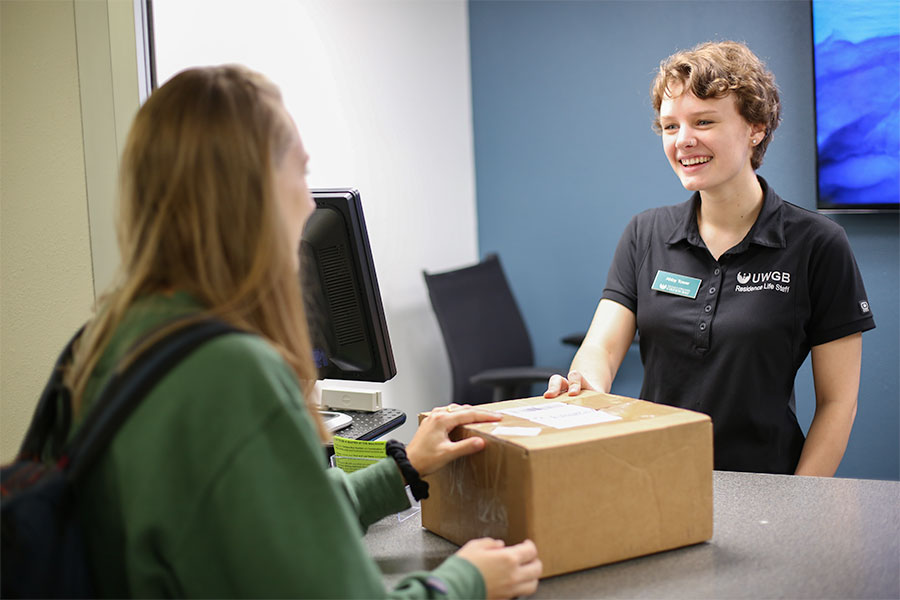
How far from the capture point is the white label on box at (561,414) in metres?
1.18

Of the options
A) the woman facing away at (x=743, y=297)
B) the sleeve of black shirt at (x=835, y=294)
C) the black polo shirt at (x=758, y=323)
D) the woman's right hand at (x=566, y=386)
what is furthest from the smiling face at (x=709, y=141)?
the woman's right hand at (x=566, y=386)

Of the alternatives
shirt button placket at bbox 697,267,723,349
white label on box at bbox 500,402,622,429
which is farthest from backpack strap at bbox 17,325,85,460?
shirt button placket at bbox 697,267,723,349

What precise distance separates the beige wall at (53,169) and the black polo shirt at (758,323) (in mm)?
1223

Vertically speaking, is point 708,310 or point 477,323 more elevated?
point 708,310

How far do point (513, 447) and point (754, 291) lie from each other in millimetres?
955

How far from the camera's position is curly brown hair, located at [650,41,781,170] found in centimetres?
180

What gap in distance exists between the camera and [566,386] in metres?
1.56

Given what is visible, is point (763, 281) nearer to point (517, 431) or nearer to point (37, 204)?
point (517, 431)

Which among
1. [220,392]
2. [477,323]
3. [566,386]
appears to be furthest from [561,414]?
[477,323]

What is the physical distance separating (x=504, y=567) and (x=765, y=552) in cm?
43

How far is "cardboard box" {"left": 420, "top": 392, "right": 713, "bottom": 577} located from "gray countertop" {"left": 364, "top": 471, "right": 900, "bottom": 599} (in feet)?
0.11

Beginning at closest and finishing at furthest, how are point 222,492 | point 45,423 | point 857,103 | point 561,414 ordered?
point 222,492, point 45,423, point 561,414, point 857,103

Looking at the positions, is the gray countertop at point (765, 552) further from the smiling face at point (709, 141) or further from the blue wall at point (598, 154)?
the blue wall at point (598, 154)

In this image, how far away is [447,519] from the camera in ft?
4.09
